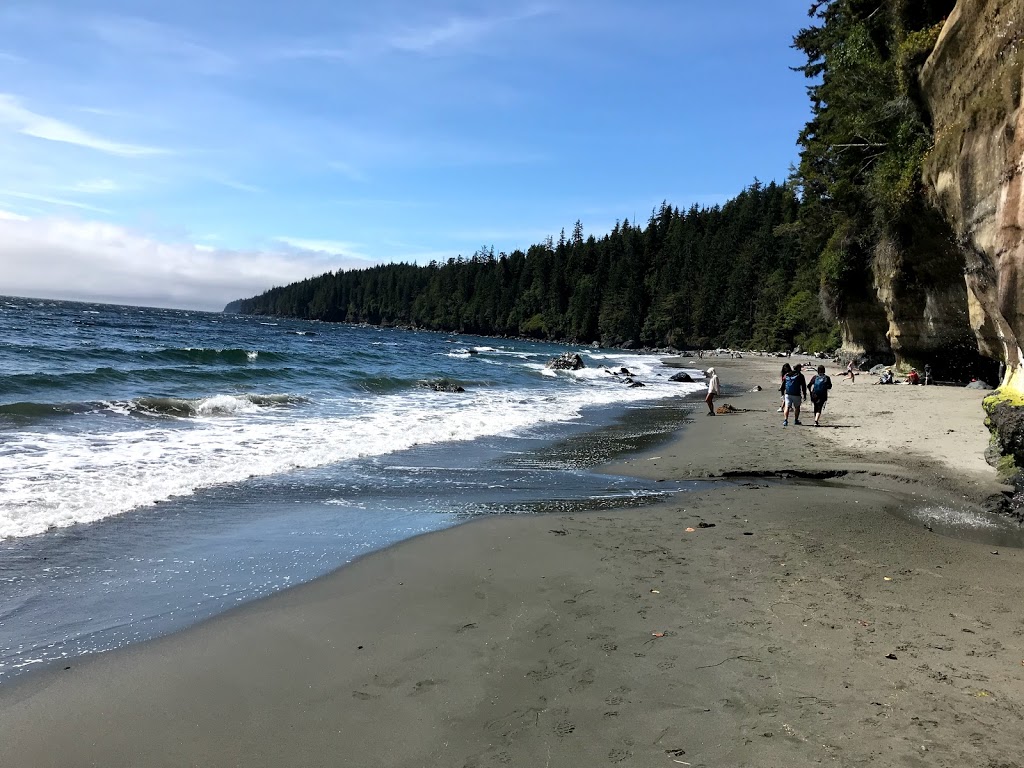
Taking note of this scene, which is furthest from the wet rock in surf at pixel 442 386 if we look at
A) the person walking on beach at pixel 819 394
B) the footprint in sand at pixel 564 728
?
the footprint in sand at pixel 564 728

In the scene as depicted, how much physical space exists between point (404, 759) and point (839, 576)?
162 inches

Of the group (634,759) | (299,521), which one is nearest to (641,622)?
(634,759)

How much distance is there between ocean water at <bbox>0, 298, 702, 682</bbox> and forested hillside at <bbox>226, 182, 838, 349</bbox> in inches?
2018

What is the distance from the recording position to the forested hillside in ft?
260

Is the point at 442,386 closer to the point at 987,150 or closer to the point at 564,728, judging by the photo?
the point at 987,150

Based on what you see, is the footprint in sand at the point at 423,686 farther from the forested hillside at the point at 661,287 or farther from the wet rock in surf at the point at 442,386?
the forested hillside at the point at 661,287

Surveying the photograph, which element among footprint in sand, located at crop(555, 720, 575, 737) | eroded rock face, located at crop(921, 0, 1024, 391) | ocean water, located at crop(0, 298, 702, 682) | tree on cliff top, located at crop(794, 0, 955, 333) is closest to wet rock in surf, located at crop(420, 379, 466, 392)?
ocean water, located at crop(0, 298, 702, 682)

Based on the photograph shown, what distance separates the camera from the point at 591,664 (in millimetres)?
3773

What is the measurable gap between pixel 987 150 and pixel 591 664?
896 cm

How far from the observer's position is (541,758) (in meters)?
2.94

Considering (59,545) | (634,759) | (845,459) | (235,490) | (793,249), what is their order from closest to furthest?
1. (634,759)
2. (59,545)
3. (235,490)
4. (845,459)
5. (793,249)

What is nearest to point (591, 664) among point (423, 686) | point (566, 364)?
point (423, 686)

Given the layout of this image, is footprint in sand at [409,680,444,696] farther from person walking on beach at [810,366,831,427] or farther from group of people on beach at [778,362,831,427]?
person walking on beach at [810,366,831,427]

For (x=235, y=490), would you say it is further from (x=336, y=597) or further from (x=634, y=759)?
(x=634, y=759)
